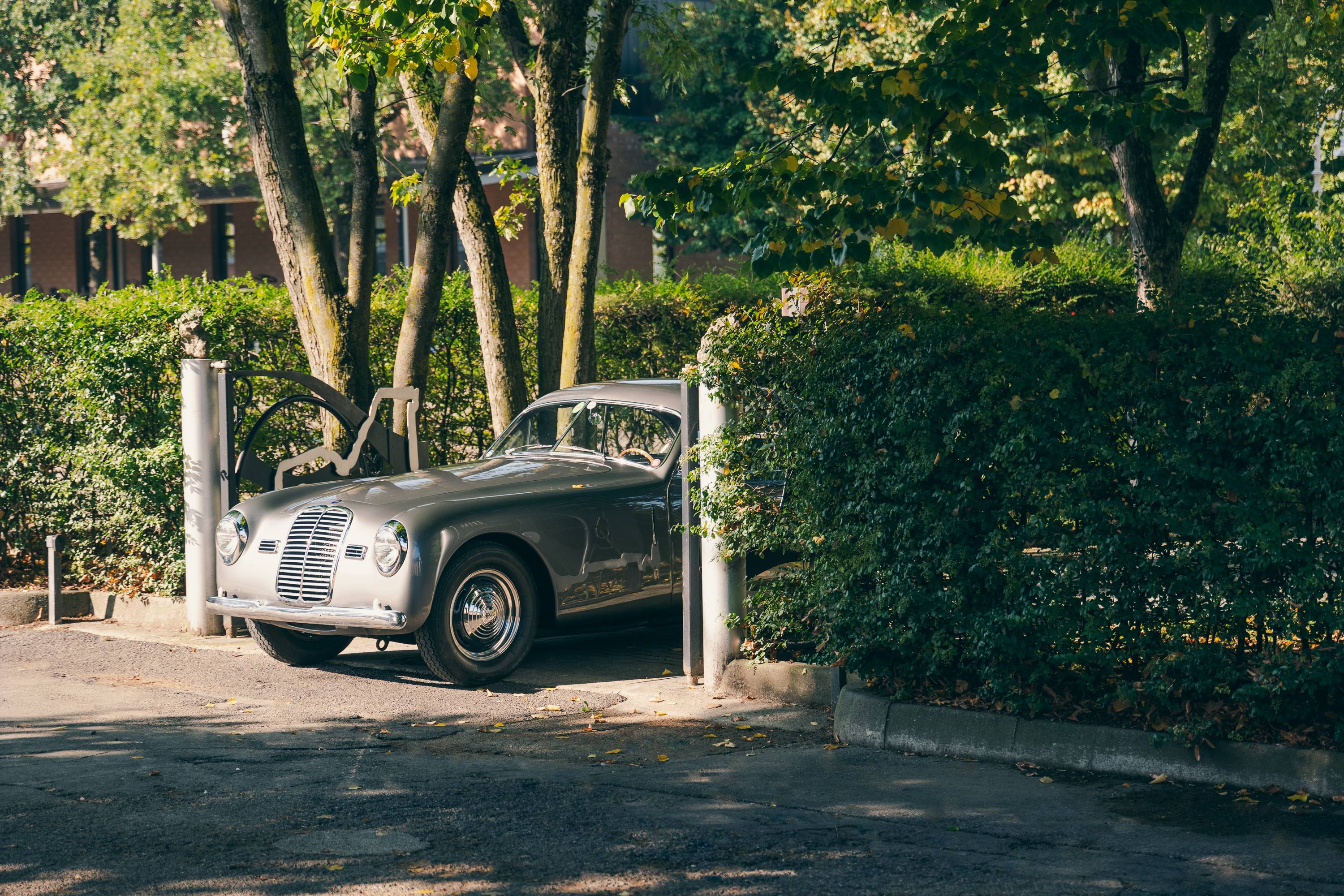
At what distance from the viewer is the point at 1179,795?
5.70 m

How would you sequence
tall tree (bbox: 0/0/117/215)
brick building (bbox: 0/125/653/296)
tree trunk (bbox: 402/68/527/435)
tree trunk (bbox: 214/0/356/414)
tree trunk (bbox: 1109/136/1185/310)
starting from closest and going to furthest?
1. tree trunk (bbox: 214/0/356/414)
2. tree trunk (bbox: 402/68/527/435)
3. tree trunk (bbox: 1109/136/1185/310)
4. tall tree (bbox: 0/0/117/215)
5. brick building (bbox: 0/125/653/296)

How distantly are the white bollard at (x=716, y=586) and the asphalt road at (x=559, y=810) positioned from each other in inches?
8.9

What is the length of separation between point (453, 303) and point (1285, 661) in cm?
793

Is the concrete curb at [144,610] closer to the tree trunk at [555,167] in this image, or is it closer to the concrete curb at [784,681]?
the tree trunk at [555,167]

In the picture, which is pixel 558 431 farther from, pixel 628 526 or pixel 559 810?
pixel 559 810

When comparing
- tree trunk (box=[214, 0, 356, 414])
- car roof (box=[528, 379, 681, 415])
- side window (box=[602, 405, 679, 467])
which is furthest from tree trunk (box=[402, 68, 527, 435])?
side window (box=[602, 405, 679, 467])

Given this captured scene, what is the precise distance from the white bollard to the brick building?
23.0 meters

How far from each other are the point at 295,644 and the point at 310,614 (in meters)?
0.93

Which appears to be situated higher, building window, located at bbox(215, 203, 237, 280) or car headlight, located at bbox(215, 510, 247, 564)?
building window, located at bbox(215, 203, 237, 280)

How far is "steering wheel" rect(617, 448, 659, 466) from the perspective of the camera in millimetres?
8992

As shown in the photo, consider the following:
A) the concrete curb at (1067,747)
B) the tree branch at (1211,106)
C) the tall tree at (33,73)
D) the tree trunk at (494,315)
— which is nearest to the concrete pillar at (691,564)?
the concrete curb at (1067,747)

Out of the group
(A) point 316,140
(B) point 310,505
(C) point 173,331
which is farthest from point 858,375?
(A) point 316,140

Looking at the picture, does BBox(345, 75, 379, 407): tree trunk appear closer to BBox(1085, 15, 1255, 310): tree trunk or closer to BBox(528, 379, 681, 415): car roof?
BBox(528, 379, 681, 415): car roof

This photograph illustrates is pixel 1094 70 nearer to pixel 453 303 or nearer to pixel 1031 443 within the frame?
pixel 453 303
